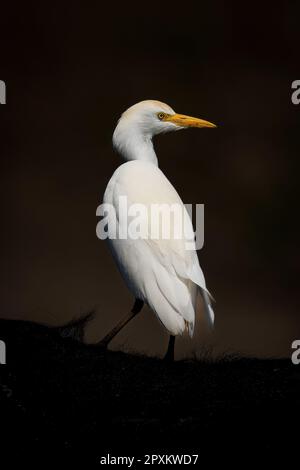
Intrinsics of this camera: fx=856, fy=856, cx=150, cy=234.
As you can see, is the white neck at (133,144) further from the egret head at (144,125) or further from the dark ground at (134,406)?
the dark ground at (134,406)

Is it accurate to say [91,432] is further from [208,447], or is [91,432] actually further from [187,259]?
[187,259]

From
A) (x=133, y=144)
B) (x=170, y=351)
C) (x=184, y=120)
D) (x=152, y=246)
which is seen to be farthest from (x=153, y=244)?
(x=184, y=120)

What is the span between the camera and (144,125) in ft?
14.3

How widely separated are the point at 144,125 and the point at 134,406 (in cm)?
160

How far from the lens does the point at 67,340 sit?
396cm

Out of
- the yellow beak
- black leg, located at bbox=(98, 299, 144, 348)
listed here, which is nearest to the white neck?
the yellow beak

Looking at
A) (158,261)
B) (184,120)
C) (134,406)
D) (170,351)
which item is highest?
(184,120)

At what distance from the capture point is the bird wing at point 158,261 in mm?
3797

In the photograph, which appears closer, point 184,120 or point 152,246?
point 152,246

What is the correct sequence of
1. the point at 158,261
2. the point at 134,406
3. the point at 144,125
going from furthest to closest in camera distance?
the point at 144,125
the point at 158,261
the point at 134,406

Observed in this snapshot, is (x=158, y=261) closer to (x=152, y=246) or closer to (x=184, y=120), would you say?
(x=152, y=246)
